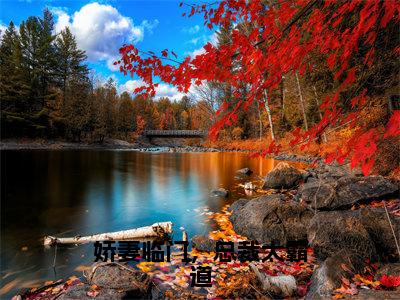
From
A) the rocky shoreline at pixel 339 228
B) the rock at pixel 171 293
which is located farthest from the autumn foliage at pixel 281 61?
the rock at pixel 171 293

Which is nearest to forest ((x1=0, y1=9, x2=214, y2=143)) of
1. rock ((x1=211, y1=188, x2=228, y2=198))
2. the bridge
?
the bridge

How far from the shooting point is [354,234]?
5113mm

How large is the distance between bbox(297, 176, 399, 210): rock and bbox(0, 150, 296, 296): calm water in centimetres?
322

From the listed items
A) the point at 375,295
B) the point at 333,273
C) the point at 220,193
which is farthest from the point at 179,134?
the point at 375,295

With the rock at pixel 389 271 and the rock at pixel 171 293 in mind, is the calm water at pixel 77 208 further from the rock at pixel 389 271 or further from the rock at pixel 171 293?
the rock at pixel 389 271

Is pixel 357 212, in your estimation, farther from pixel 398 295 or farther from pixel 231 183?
pixel 231 183

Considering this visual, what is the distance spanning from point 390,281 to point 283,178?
9.11 meters

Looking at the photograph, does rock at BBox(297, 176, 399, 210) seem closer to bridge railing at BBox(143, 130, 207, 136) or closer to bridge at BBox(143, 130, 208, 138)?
bridge at BBox(143, 130, 208, 138)

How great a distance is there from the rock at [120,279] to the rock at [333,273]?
7.78 ft

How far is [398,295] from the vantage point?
3314 millimetres

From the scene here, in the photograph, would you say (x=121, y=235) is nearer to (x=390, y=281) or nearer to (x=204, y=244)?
(x=204, y=244)

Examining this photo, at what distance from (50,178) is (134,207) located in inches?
319

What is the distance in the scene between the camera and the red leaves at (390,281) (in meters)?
3.64

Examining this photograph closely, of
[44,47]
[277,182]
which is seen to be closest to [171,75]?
[277,182]
